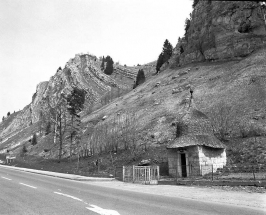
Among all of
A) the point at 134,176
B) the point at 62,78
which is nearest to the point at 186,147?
the point at 134,176

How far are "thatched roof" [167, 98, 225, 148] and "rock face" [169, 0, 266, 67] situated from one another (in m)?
35.8

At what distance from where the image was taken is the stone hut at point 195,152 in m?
23.7

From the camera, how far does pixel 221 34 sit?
65875 mm

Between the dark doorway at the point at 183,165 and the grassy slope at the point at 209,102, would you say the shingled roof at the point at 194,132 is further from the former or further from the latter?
the grassy slope at the point at 209,102

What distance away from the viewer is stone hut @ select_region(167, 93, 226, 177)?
23719mm

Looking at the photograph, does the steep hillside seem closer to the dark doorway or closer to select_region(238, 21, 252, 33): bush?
select_region(238, 21, 252, 33): bush

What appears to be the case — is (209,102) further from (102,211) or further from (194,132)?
(102,211)

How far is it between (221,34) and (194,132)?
47.8m

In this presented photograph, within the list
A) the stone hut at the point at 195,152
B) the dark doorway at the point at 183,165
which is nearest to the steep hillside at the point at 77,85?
the stone hut at the point at 195,152

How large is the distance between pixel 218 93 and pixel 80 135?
2923 cm

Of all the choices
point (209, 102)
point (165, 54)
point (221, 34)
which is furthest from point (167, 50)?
point (209, 102)

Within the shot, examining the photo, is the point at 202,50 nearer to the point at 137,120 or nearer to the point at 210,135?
the point at 137,120

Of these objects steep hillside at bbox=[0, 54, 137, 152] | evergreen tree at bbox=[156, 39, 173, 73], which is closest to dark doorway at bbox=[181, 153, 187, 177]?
steep hillside at bbox=[0, 54, 137, 152]

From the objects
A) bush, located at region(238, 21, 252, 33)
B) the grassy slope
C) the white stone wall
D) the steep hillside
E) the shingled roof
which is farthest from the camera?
the steep hillside
